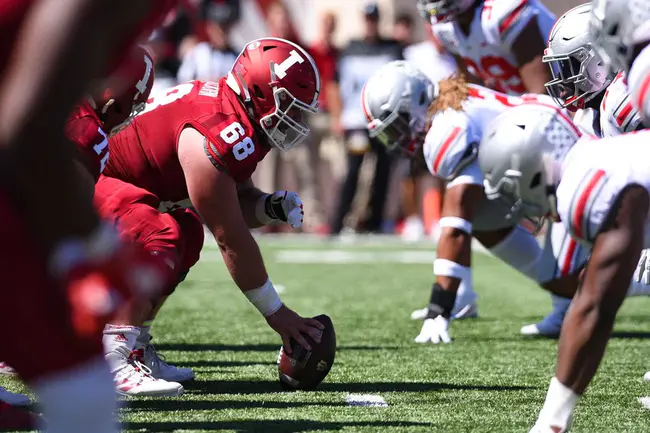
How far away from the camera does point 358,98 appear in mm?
10602

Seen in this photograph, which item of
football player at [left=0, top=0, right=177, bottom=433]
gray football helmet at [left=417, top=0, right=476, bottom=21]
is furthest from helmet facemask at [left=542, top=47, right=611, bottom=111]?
football player at [left=0, top=0, right=177, bottom=433]

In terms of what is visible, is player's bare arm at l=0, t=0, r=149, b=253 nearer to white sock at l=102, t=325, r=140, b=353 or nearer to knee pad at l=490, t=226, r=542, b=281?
white sock at l=102, t=325, r=140, b=353

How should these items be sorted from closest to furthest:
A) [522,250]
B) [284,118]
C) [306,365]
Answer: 1. [306,365]
2. [284,118]
3. [522,250]

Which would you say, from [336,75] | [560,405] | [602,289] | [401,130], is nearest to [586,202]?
[602,289]

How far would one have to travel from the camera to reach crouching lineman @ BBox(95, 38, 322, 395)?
3.26 m

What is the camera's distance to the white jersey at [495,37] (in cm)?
522

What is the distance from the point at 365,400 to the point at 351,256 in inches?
237

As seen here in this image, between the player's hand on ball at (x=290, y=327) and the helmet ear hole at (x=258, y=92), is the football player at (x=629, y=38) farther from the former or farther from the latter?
the player's hand on ball at (x=290, y=327)

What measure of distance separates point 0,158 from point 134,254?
251 mm

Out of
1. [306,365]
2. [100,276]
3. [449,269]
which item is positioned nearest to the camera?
[100,276]

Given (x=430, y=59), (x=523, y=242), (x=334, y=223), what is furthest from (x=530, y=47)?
(x=334, y=223)

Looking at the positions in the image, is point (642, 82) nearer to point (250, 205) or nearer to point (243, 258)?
point (243, 258)

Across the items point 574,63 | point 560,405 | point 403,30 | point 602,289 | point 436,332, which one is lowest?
point 403,30

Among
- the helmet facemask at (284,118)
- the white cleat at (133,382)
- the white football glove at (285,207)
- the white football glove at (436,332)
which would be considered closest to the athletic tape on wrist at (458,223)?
the white football glove at (436,332)
